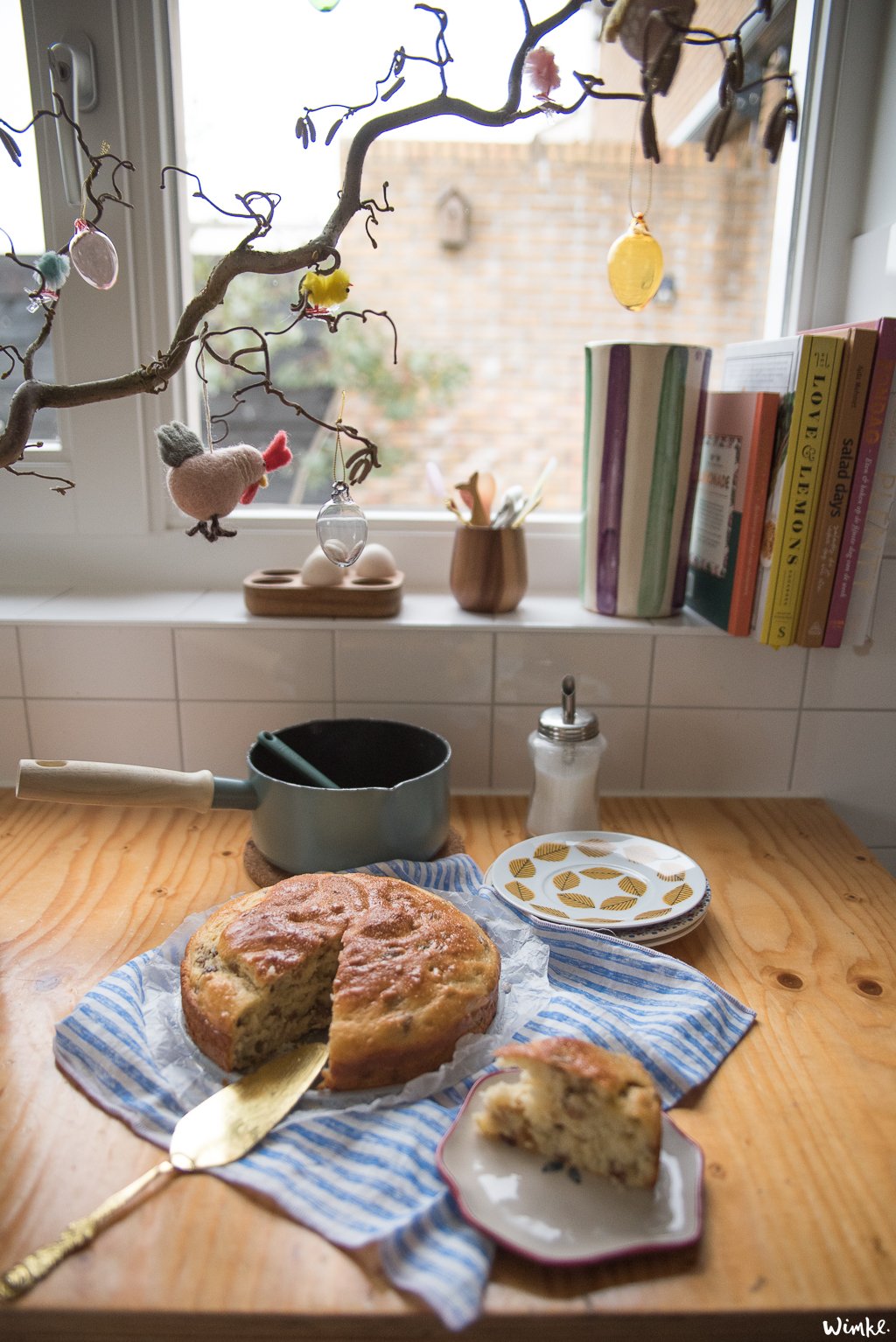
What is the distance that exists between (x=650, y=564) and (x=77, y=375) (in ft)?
2.74

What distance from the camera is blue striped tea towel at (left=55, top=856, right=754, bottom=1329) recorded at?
590 mm

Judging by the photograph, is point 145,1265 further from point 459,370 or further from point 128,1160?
point 459,370

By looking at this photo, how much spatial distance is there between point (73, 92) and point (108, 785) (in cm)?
92

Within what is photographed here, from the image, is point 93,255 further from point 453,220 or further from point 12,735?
point 453,220

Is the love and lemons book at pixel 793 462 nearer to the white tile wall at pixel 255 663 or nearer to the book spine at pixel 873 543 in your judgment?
the book spine at pixel 873 543

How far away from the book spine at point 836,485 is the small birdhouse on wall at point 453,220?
144 cm

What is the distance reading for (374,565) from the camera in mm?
1251

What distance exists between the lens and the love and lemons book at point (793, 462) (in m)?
1.04

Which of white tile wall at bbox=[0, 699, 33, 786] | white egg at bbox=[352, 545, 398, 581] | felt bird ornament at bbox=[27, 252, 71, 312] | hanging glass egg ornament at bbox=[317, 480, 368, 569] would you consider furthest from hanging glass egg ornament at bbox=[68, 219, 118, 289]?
white tile wall at bbox=[0, 699, 33, 786]

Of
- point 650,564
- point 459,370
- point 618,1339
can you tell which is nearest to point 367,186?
point 459,370

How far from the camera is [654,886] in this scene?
969mm

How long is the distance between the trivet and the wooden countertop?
2cm

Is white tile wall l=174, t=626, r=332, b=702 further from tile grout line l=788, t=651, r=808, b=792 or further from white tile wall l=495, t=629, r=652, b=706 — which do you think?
tile grout line l=788, t=651, r=808, b=792

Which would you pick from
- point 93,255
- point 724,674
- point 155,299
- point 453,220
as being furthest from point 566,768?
point 453,220
